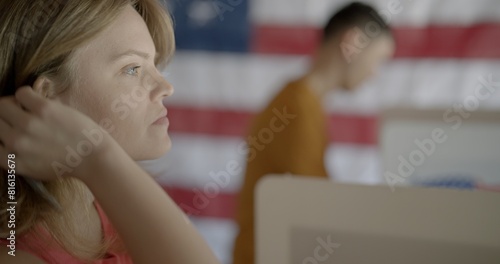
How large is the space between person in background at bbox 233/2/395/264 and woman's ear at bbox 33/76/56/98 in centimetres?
63

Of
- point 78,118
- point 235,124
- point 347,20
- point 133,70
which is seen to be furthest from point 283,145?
point 235,124

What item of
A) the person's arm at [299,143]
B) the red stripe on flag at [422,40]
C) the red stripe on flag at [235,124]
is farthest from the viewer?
the red stripe on flag at [235,124]

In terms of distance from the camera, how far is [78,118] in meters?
0.54

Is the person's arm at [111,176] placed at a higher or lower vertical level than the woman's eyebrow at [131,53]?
lower

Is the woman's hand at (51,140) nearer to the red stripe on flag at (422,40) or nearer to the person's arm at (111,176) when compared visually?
the person's arm at (111,176)

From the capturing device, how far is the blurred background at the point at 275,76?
192 cm

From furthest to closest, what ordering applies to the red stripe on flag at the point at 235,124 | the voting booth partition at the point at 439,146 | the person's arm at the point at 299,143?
the red stripe on flag at the point at 235,124, the voting booth partition at the point at 439,146, the person's arm at the point at 299,143

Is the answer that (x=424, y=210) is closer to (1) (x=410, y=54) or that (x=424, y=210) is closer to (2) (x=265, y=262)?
(2) (x=265, y=262)

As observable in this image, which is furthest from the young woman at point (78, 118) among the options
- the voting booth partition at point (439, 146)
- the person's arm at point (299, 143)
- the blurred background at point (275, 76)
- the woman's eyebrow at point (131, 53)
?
the blurred background at point (275, 76)

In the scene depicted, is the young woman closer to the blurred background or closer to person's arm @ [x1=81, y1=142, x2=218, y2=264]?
person's arm @ [x1=81, y1=142, x2=218, y2=264]

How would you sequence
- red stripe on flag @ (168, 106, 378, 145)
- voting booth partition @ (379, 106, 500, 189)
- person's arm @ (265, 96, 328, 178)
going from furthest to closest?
red stripe on flag @ (168, 106, 378, 145) < voting booth partition @ (379, 106, 500, 189) < person's arm @ (265, 96, 328, 178)

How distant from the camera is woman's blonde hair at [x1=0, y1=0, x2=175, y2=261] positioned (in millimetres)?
632

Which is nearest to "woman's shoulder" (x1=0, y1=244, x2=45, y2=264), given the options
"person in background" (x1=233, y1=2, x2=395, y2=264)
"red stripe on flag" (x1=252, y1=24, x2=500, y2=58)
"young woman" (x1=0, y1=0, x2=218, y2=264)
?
"young woman" (x1=0, y1=0, x2=218, y2=264)

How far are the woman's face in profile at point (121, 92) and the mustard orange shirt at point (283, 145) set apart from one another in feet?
1.92
